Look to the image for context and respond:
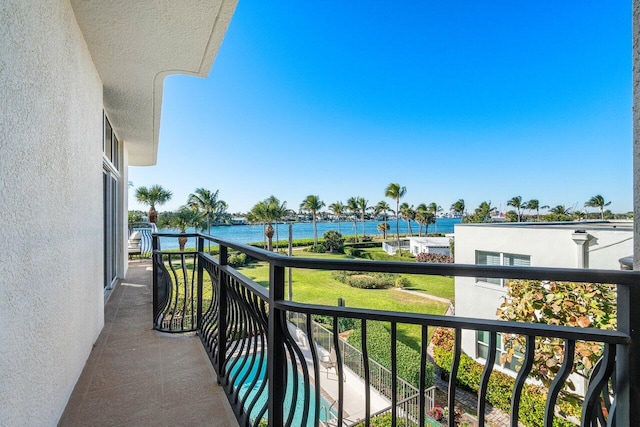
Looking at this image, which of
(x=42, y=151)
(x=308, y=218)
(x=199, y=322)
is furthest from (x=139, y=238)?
(x=308, y=218)

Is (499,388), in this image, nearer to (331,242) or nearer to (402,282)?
(402,282)

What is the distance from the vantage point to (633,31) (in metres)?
0.84

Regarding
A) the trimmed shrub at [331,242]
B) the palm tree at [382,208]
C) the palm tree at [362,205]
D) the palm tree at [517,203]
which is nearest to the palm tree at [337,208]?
the palm tree at [362,205]

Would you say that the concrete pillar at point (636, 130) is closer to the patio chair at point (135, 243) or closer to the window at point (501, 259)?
the window at point (501, 259)

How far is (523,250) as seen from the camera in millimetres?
6797

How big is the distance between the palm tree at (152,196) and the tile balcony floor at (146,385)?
16.8 meters

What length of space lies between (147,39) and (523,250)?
25.8ft

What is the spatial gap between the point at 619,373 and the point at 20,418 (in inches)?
86.3

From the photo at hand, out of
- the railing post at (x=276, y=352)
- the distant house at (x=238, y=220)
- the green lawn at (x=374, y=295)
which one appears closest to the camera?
the railing post at (x=276, y=352)

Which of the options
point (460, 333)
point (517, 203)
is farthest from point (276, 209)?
point (517, 203)

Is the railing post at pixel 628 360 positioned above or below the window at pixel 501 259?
above

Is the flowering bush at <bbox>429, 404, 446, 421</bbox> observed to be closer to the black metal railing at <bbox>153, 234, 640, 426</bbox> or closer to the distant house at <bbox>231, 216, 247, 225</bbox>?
the black metal railing at <bbox>153, 234, 640, 426</bbox>

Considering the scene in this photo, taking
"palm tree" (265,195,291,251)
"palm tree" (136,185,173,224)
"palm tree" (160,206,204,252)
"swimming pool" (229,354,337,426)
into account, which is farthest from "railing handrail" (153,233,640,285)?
"palm tree" (265,195,291,251)

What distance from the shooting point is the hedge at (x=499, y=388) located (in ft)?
18.0
